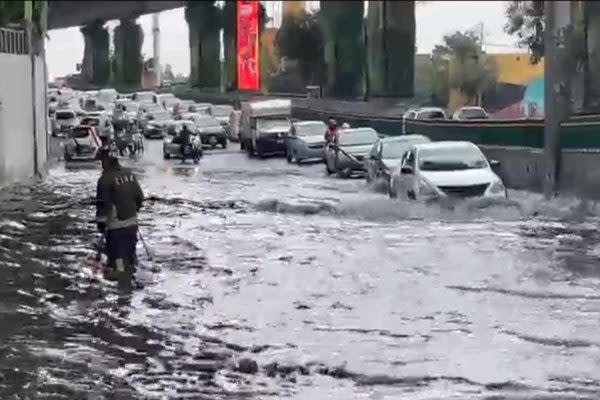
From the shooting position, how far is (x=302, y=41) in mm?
113625

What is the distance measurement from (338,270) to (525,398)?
9.12 m

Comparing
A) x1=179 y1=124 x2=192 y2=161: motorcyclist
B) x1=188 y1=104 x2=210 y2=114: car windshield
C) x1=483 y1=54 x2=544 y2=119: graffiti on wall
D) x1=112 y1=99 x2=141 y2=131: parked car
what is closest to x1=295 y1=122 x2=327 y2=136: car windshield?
x1=179 y1=124 x2=192 y2=161: motorcyclist

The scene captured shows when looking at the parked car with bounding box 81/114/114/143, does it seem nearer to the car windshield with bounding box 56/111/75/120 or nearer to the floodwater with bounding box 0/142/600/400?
the car windshield with bounding box 56/111/75/120

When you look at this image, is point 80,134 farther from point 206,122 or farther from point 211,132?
point 206,122

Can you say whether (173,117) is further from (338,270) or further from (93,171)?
(338,270)

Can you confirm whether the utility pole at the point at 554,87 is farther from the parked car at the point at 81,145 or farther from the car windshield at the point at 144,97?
the car windshield at the point at 144,97

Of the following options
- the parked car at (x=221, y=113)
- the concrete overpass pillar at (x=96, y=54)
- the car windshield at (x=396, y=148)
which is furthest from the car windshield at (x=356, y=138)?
the concrete overpass pillar at (x=96, y=54)

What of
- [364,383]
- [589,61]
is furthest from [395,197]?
[589,61]

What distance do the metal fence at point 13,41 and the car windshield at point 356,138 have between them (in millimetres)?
10119

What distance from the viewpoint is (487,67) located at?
108 m

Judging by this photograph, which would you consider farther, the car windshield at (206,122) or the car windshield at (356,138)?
the car windshield at (206,122)

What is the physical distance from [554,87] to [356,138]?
597 inches

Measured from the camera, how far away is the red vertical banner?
106562mm

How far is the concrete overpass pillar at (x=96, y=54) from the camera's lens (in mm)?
134837
